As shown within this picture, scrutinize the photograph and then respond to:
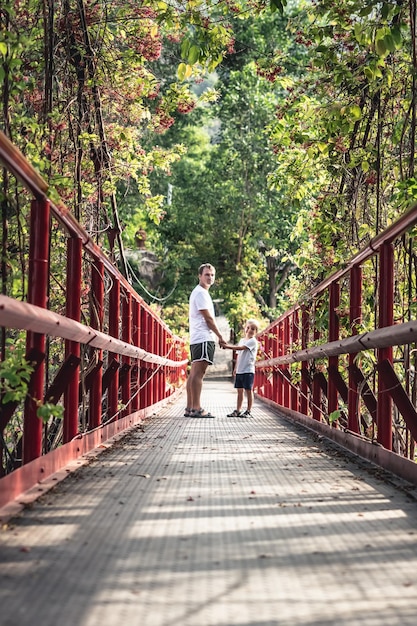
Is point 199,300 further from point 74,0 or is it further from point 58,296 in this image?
point 74,0

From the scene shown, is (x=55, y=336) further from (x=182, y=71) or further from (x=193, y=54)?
(x=182, y=71)

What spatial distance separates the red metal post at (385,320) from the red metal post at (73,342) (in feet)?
5.02

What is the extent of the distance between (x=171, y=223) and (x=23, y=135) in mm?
26645

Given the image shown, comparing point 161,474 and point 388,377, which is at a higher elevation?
point 388,377

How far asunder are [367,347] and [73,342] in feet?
5.05

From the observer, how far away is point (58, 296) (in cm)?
772

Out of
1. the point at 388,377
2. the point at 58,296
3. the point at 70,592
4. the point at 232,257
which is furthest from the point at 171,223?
the point at 70,592

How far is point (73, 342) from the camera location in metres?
4.75

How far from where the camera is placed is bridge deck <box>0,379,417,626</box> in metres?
2.15

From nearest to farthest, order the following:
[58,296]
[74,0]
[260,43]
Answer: [58,296] → [74,0] → [260,43]

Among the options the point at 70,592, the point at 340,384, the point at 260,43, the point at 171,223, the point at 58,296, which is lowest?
the point at 70,592

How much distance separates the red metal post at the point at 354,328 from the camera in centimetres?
578

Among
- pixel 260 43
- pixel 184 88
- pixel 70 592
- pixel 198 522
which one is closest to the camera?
pixel 70 592

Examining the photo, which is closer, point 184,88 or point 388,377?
point 388,377
